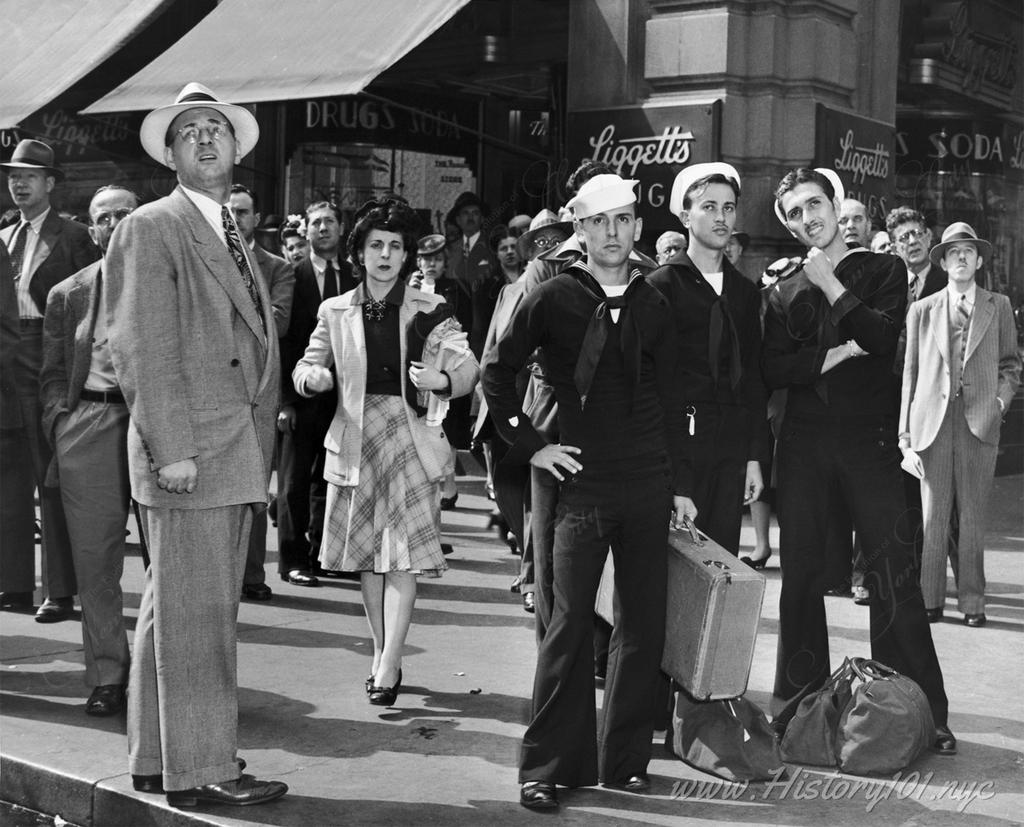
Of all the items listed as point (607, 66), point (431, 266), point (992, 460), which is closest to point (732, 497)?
point (992, 460)

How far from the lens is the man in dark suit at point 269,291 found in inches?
322

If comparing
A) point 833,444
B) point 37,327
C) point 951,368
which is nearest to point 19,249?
point 37,327

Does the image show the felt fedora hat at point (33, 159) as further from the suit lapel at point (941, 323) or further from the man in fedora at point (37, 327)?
the suit lapel at point (941, 323)

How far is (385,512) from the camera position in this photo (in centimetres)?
638

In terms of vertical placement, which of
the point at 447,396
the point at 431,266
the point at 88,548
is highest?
the point at 431,266

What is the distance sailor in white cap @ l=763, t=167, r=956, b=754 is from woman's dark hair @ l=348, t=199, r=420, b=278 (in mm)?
1599

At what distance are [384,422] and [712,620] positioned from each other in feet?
6.34

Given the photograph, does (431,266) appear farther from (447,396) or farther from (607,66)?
(447,396)

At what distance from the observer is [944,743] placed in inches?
219

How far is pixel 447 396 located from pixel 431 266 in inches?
190

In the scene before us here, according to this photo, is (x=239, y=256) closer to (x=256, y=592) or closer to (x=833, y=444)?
(x=833, y=444)

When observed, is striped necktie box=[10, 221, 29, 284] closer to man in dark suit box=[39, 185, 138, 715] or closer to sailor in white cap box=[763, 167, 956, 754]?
man in dark suit box=[39, 185, 138, 715]

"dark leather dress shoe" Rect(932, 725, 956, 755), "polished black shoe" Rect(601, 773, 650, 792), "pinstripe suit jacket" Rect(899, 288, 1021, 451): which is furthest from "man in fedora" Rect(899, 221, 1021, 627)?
"polished black shoe" Rect(601, 773, 650, 792)

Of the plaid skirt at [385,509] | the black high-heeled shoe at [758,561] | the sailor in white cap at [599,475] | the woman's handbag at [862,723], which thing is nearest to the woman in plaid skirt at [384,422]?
Result: the plaid skirt at [385,509]
